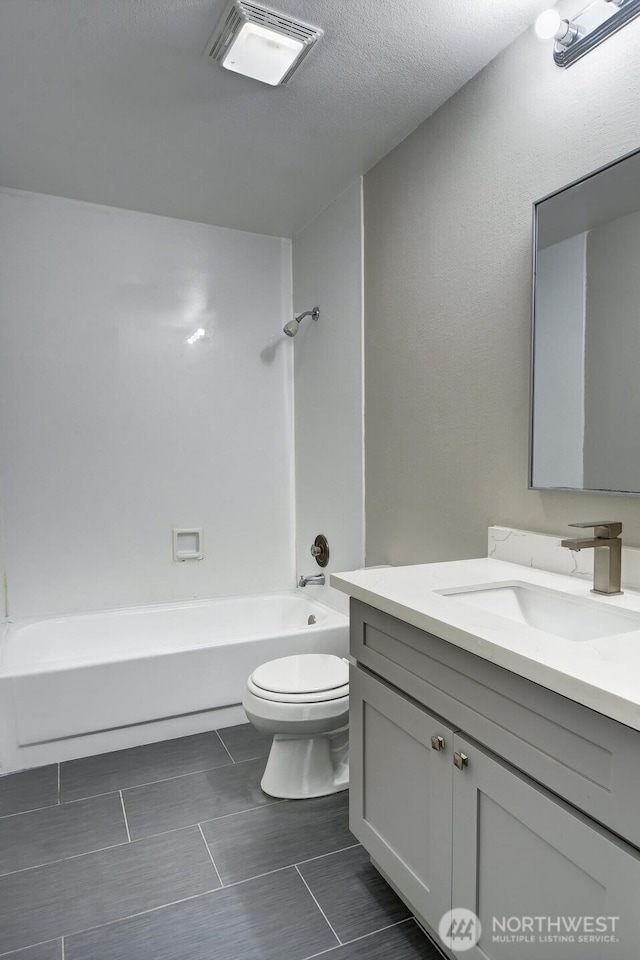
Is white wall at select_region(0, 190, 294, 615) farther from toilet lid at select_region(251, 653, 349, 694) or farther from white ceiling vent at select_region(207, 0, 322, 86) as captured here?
white ceiling vent at select_region(207, 0, 322, 86)

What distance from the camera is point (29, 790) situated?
2.08 m

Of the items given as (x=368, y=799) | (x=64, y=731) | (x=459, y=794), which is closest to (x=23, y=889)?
(x=64, y=731)

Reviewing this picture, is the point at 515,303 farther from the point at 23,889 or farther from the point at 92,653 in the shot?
the point at 92,653

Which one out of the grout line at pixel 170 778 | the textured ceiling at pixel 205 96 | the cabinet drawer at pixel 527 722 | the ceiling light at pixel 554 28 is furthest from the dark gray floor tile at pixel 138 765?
the ceiling light at pixel 554 28

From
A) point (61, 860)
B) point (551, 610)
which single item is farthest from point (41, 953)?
point (551, 610)

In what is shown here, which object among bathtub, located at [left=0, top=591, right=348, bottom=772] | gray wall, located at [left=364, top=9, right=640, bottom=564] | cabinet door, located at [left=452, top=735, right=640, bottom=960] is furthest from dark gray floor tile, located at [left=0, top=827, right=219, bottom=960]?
gray wall, located at [left=364, top=9, right=640, bottom=564]

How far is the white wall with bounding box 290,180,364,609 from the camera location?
2.72 meters

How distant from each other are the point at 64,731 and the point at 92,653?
1.97 feet

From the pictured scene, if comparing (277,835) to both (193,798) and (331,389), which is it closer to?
(193,798)

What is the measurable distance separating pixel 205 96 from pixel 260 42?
34 centimetres

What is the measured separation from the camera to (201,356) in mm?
3162

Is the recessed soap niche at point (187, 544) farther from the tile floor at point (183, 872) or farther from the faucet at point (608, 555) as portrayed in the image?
the faucet at point (608, 555)

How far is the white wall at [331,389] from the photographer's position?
8.93 feet

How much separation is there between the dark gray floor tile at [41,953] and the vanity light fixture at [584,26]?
247 cm
